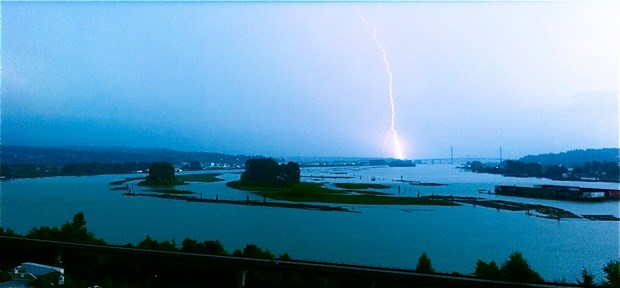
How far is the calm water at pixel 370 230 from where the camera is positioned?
16.7 feet

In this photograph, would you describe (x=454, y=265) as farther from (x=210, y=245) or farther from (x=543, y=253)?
(x=210, y=245)

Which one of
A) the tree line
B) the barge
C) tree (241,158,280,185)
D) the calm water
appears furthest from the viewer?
tree (241,158,280,185)

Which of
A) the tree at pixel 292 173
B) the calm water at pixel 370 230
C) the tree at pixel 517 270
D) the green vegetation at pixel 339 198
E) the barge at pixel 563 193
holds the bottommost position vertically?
the calm water at pixel 370 230

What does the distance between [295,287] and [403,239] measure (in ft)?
Result: 13.6

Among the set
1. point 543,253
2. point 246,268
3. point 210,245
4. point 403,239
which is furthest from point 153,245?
point 543,253

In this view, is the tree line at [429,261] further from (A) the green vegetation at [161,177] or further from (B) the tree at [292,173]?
(A) the green vegetation at [161,177]

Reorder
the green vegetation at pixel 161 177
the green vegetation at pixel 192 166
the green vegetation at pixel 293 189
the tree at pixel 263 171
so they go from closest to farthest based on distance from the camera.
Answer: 1. the green vegetation at pixel 293 189
2. the tree at pixel 263 171
3. the green vegetation at pixel 161 177
4. the green vegetation at pixel 192 166

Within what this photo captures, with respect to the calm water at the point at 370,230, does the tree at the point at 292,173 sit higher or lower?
higher

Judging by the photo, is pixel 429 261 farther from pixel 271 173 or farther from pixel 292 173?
pixel 271 173

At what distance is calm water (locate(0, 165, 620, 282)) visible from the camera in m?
5.09

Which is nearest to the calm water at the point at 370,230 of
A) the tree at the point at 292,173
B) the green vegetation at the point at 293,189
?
the green vegetation at the point at 293,189

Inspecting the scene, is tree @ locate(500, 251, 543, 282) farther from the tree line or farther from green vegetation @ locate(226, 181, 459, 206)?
green vegetation @ locate(226, 181, 459, 206)

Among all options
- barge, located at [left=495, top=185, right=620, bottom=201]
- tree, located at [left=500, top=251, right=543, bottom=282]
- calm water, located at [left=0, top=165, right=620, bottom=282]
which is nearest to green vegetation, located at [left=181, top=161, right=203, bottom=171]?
calm water, located at [left=0, top=165, right=620, bottom=282]

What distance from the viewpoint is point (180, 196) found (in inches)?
455
